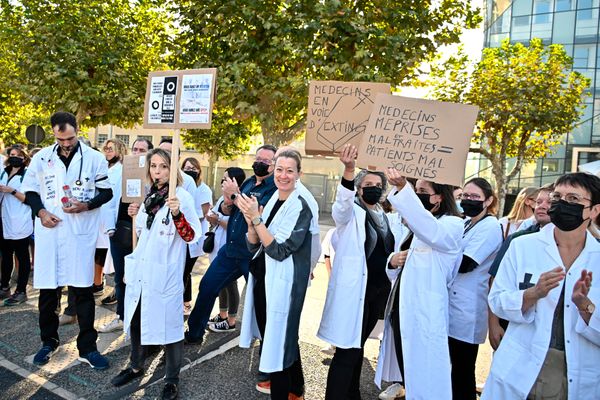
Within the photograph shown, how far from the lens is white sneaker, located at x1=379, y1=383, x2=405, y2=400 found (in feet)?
12.8

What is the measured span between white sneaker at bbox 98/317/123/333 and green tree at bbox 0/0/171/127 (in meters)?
7.01

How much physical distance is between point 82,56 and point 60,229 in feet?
26.7

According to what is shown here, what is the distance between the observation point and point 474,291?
135 inches

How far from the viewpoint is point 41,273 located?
4.12m

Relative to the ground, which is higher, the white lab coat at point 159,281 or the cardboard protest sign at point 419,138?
the cardboard protest sign at point 419,138

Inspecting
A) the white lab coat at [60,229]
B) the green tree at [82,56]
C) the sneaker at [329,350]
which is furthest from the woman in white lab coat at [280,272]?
the green tree at [82,56]

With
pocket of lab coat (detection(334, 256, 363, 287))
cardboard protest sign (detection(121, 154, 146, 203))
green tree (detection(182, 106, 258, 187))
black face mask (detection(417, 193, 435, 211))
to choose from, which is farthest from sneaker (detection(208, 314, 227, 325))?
green tree (detection(182, 106, 258, 187))

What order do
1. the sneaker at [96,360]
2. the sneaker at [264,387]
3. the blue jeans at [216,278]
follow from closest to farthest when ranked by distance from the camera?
the sneaker at [264,387], the sneaker at [96,360], the blue jeans at [216,278]

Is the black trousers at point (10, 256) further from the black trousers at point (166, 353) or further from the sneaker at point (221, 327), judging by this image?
the black trousers at point (166, 353)

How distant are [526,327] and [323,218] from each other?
2275 centimetres

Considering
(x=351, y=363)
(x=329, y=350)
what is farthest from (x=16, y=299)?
(x=351, y=363)

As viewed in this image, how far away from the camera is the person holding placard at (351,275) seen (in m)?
3.27

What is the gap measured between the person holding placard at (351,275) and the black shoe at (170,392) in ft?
4.17

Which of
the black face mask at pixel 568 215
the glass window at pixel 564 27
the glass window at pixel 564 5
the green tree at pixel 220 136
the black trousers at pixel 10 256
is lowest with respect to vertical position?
the black trousers at pixel 10 256
